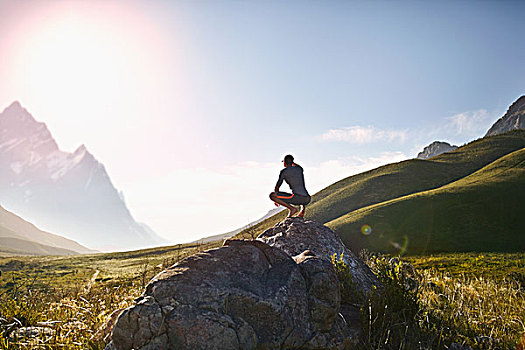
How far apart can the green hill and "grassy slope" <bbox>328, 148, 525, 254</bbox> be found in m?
1.45

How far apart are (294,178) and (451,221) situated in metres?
44.6

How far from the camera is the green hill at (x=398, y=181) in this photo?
6612 cm

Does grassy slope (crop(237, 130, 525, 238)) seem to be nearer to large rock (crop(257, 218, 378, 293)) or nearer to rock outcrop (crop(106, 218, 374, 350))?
large rock (crop(257, 218, 378, 293))

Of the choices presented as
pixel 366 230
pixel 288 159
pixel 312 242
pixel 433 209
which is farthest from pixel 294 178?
pixel 433 209

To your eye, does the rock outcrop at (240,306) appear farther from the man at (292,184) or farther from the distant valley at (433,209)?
the distant valley at (433,209)

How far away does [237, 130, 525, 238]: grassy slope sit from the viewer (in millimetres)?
67438

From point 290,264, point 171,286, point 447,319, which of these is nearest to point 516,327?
point 447,319

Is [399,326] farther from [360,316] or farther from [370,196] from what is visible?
[370,196]

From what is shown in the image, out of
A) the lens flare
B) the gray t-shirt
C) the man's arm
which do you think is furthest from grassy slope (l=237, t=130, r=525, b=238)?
the gray t-shirt

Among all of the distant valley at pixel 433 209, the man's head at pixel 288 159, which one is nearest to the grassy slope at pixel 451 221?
the distant valley at pixel 433 209

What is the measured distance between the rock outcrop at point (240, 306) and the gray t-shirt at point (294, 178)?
5469mm

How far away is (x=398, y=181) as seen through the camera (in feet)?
240

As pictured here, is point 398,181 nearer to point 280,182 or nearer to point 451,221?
point 451,221

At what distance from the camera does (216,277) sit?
500 cm
